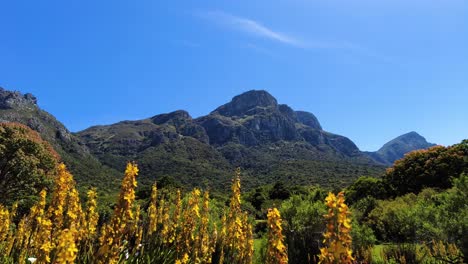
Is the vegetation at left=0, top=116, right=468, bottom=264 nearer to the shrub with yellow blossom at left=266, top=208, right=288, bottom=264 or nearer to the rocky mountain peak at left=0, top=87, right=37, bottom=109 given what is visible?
the shrub with yellow blossom at left=266, top=208, right=288, bottom=264

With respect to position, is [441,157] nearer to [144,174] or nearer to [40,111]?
[144,174]

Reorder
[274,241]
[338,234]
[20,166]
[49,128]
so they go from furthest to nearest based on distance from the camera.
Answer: [49,128] → [20,166] → [274,241] → [338,234]

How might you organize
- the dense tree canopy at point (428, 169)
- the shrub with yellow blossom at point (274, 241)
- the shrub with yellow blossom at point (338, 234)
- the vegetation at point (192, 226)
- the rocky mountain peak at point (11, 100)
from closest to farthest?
1. the shrub with yellow blossom at point (338, 234)
2. the shrub with yellow blossom at point (274, 241)
3. the vegetation at point (192, 226)
4. the dense tree canopy at point (428, 169)
5. the rocky mountain peak at point (11, 100)

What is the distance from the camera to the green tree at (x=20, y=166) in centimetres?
1761

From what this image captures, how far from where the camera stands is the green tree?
1761 centimetres

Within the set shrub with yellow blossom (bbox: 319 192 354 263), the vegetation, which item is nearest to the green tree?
the vegetation

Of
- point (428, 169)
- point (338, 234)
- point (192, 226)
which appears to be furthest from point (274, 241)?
point (428, 169)

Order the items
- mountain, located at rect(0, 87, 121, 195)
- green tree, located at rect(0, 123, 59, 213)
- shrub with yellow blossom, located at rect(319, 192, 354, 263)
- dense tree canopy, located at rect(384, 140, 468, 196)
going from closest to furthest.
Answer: shrub with yellow blossom, located at rect(319, 192, 354, 263) < green tree, located at rect(0, 123, 59, 213) < dense tree canopy, located at rect(384, 140, 468, 196) < mountain, located at rect(0, 87, 121, 195)

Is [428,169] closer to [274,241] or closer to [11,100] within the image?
[274,241]

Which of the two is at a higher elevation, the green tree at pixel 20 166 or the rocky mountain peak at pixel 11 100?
the rocky mountain peak at pixel 11 100

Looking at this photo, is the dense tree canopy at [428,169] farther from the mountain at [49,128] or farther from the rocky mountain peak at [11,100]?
the rocky mountain peak at [11,100]

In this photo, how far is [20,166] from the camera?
17844 mm

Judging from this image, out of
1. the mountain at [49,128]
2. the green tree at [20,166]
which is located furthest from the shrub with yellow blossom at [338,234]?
the mountain at [49,128]

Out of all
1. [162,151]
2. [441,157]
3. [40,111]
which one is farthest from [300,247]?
[40,111]
